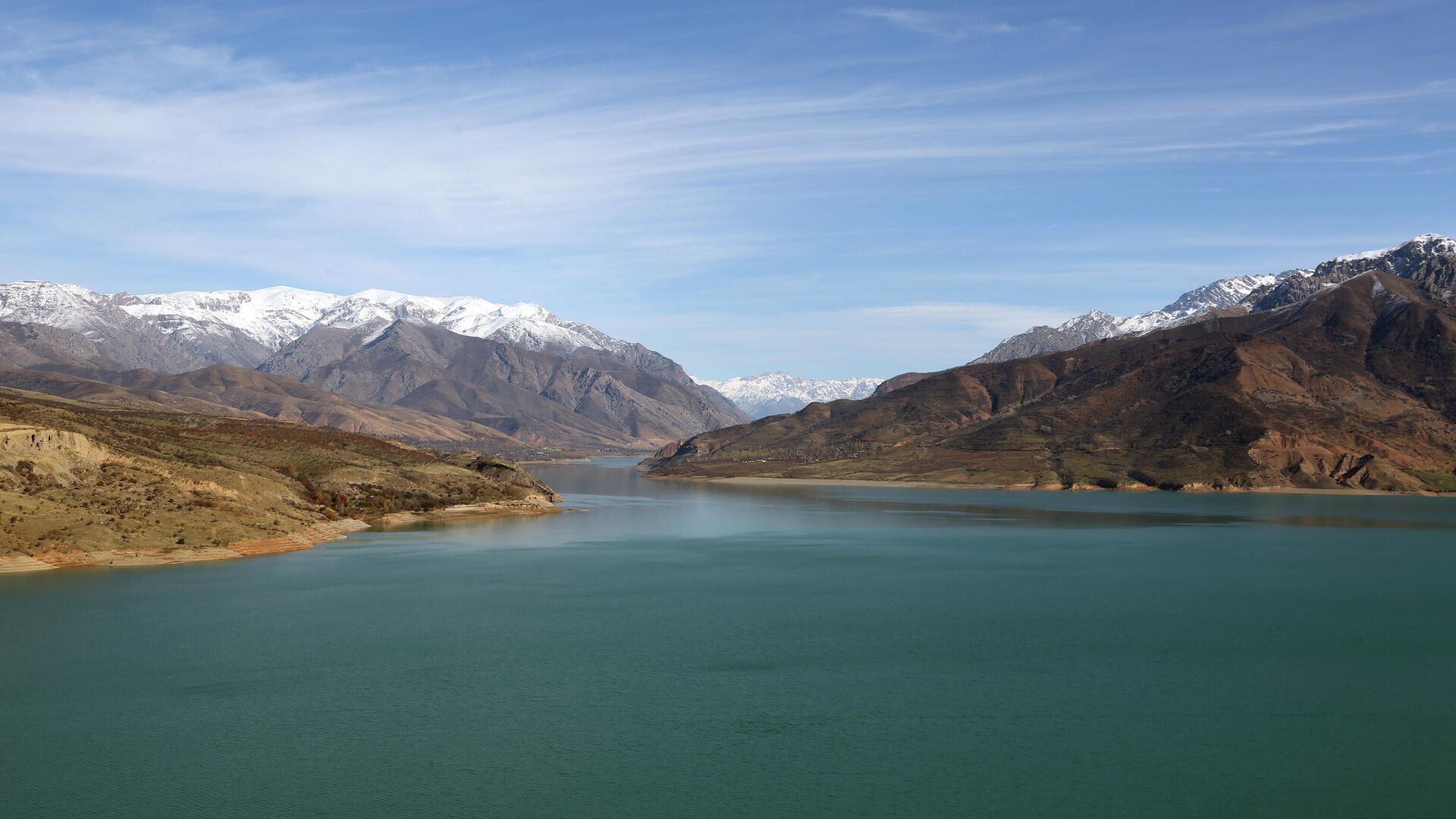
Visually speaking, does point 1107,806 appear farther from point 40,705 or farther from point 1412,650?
point 40,705

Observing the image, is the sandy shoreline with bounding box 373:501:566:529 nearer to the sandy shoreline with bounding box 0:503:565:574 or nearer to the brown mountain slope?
the sandy shoreline with bounding box 0:503:565:574

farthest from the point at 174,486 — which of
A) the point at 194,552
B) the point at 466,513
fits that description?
the point at 466,513

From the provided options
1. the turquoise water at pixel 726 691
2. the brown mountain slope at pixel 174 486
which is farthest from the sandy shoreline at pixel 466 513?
the turquoise water at pixel 726 691

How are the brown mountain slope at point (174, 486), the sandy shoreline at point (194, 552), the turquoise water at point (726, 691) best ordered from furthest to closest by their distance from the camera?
the brown mountain slope at point (174, 486), the sandy shoreline at point (194, 552), the turquoise water at point (726, 691)

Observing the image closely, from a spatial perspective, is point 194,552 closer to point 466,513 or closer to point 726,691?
point 466,513

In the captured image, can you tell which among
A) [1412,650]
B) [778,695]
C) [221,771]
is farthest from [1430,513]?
[221,771]

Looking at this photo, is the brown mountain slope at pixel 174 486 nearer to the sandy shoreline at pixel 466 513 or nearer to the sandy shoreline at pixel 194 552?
the sandy shoreline at pixel 194 552

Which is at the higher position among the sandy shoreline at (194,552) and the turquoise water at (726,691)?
the sandy shoreline at (194,552)
